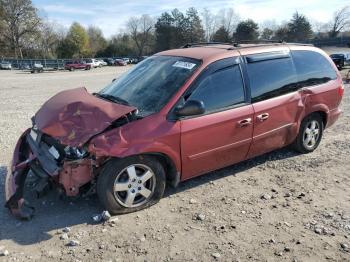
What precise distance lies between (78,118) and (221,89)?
1.85m

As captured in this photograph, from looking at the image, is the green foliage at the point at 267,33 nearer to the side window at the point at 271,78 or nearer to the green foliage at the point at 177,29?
the green foliage at the point at 177,29

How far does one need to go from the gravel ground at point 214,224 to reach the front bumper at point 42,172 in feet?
0.76

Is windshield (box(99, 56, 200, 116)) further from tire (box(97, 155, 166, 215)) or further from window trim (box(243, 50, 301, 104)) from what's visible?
window trim (box(243, 50, 301, 104))

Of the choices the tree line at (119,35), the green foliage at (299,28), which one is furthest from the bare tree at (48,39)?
the green foliage at (299,28)

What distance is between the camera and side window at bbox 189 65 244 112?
15.8 feet

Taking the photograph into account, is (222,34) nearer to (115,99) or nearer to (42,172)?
(115,99)

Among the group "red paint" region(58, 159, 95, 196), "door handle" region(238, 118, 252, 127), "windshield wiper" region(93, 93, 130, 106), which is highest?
"windshield wiper" region(93, 93, 130, 106)

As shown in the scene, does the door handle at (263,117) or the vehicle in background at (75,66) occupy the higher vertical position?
the door handle at (263,117)

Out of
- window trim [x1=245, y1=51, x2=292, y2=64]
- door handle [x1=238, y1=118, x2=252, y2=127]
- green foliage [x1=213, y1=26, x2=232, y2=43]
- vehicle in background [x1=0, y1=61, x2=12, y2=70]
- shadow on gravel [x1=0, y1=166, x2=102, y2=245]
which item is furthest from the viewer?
green foliage [x1=213, y1=26, x2=232, y2=43]

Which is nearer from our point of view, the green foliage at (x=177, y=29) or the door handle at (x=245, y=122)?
the door handle at (x=245, y=122)

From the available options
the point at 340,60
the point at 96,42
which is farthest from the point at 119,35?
the point at 340,60

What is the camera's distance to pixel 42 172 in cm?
436

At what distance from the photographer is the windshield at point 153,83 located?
4.70 m

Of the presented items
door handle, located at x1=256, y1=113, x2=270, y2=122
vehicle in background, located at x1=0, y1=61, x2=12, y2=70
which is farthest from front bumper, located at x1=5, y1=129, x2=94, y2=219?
vehicle in background, located at x1=0, y1=61, x2=12, y2=70
